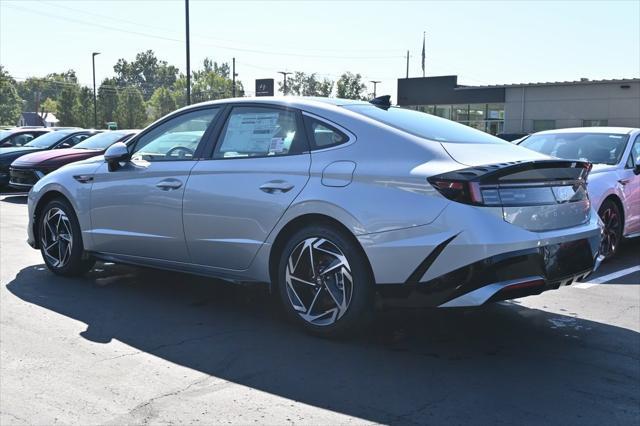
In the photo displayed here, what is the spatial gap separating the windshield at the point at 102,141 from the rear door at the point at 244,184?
30.9ft

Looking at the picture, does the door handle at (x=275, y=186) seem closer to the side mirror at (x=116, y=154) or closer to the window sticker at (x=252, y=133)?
the window sticker at (x=252, y=133)

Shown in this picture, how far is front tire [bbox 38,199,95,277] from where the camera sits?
603cm

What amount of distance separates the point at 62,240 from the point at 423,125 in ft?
12.0

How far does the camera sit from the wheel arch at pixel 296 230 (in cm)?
421

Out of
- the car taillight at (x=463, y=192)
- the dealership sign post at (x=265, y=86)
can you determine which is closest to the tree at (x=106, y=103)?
the dealership sign post at (x=265, y=86)

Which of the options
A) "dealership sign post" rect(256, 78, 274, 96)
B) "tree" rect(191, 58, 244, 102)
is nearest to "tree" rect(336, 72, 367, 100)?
"tree" rect(191, 58, 244, 102)

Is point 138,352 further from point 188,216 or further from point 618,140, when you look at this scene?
point 618,140

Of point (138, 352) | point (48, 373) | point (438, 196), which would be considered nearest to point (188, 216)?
point (138, 352)

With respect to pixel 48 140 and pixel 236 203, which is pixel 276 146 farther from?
pixel 48 140

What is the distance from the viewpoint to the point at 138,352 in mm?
4227

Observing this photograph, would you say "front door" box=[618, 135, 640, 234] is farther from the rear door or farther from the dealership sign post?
the dealership sign post

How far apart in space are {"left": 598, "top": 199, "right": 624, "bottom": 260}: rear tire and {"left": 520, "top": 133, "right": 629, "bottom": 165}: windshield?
0.60 meters

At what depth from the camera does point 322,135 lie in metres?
4.57

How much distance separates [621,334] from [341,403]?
2475 millimetres
